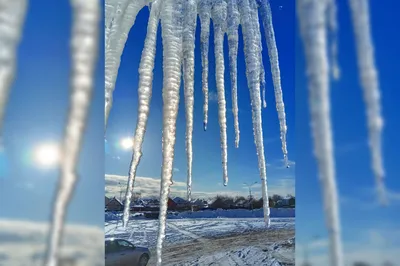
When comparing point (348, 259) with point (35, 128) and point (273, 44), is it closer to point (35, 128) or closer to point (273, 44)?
point (273, 44)

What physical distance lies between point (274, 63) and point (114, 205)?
132 cm

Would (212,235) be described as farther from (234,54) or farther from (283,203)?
(234,54)

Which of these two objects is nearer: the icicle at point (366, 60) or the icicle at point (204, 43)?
the icicle at point (366, 60)

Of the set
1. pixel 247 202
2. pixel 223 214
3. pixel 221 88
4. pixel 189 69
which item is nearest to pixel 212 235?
pixel 223 214

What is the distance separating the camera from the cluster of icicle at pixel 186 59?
2.60m

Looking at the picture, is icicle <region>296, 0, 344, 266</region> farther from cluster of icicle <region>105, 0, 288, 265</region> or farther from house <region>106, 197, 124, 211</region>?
house <region>106, 197, 124, 211</region>

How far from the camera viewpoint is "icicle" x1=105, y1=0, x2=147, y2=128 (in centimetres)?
259

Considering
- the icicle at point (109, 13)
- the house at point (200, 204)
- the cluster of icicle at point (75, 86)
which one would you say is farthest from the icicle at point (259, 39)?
Result: the cluster of icicle at point (75, 86)

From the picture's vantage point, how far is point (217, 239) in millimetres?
2877

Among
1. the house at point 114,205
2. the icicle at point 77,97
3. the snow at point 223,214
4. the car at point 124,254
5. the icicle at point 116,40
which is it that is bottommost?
the car at point 124,254

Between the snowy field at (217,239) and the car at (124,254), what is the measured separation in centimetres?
3

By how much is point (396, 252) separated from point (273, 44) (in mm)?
1445

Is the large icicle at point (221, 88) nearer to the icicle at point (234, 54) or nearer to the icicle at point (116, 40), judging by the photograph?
the icicle at point (234, 54)

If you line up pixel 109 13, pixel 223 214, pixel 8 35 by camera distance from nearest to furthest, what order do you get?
pixel 8 35 → pixel 109 13 → pixel 223 214
